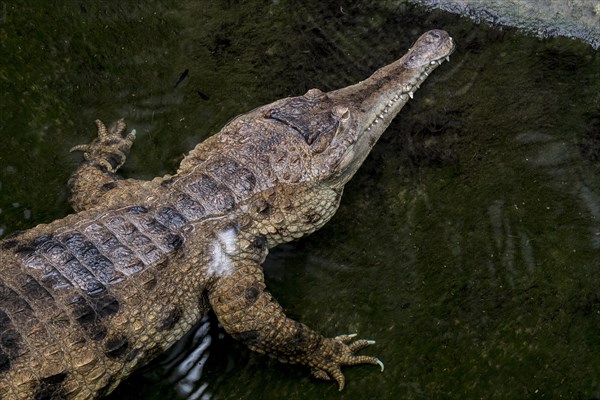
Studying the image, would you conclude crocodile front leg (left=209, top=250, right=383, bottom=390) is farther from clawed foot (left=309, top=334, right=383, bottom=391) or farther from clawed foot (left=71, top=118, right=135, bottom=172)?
clawed foot (left=71, top=118, right=135, bottom=172)

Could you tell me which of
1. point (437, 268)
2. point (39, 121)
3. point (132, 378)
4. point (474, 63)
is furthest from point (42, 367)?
point (474, 63)

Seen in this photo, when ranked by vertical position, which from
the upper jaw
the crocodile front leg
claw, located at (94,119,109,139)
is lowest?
the crocodile front leg

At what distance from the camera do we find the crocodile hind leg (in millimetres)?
4258

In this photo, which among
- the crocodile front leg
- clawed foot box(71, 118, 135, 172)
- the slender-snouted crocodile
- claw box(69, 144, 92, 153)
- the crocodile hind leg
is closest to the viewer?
the slender-snouted crocodile

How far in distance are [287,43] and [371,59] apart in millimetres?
524

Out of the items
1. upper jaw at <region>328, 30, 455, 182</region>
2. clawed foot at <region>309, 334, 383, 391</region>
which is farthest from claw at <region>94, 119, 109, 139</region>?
clawed foot at <region>309, 334, 383, 391</region>

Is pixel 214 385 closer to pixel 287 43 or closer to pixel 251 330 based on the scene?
pixel 251 330

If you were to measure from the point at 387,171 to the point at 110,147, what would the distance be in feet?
5.46

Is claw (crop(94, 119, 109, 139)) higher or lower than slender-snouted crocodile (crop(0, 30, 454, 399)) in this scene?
higher

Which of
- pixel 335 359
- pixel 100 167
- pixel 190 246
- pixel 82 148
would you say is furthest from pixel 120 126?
pixel 335 359

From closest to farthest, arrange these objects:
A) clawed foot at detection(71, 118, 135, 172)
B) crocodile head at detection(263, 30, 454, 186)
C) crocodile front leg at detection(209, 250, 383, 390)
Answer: crocodile front leg at detection(209, 250, 383, 390), crocodile head at detection(263, 30, 454, 186), clawed foot at detection(71, 118, 135, 172)

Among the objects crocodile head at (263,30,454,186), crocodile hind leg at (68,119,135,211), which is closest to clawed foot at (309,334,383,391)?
crocodile head at (263,30,454,186)

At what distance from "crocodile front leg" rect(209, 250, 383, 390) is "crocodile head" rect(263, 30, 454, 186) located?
65cm

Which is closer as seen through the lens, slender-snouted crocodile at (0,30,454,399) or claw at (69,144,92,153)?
slender-snouted crocodile at (0,30,454,399)
